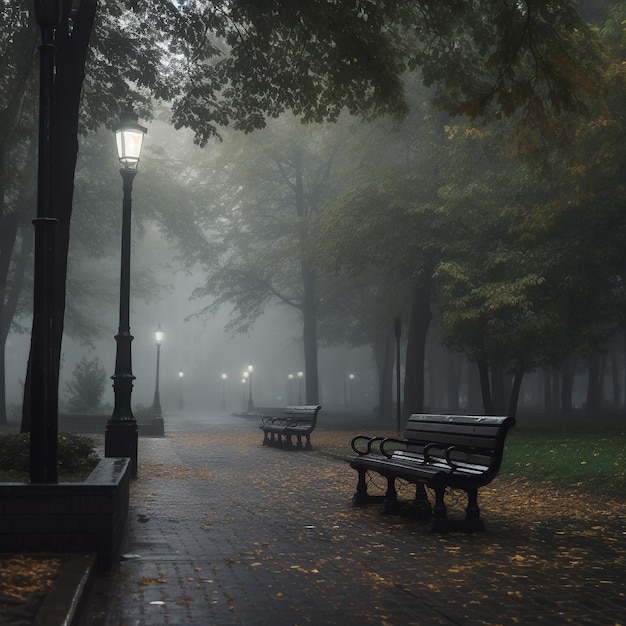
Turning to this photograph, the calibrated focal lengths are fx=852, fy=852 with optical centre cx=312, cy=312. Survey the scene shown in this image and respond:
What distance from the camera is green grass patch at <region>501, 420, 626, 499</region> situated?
1272 cm

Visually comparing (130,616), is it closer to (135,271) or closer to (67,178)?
(67,178)

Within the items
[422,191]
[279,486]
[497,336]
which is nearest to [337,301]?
[422,191]

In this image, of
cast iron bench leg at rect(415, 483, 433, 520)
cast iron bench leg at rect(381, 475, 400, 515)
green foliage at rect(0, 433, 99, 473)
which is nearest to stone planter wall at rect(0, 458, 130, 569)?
green foliage at rect(0, 433, 99, 473)

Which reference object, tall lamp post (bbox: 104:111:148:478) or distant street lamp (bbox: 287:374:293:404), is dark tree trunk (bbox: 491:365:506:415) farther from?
distant street lamp (bbox: 287:374:293:404)

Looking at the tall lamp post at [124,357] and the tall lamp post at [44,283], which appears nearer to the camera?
the tall lamp post at [44,283]

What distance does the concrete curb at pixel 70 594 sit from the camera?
14.9 feet

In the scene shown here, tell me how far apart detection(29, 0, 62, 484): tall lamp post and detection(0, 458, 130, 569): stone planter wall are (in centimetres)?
39

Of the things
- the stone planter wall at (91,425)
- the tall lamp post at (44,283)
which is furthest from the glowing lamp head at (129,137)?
the stone planter wall at (91,425)

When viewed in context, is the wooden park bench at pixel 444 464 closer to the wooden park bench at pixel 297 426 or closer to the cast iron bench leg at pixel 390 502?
the cast iron bench leg at pixel 390 502

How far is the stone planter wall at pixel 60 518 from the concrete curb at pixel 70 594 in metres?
0.16

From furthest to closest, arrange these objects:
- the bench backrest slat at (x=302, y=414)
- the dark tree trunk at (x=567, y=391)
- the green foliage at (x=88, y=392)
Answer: the dark tree trunk at (x=567, y=391), the green foliage at (x=88, y=392), the bench backrest slat at (x=302, y=414)

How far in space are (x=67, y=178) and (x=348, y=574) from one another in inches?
309

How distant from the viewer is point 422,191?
2795cm

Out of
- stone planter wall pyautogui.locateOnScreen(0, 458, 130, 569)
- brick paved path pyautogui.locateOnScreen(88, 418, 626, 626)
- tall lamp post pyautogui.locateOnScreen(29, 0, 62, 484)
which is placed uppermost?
tall lamp post pyautogui.locateOnScreen(29, 0, 62, 484)
